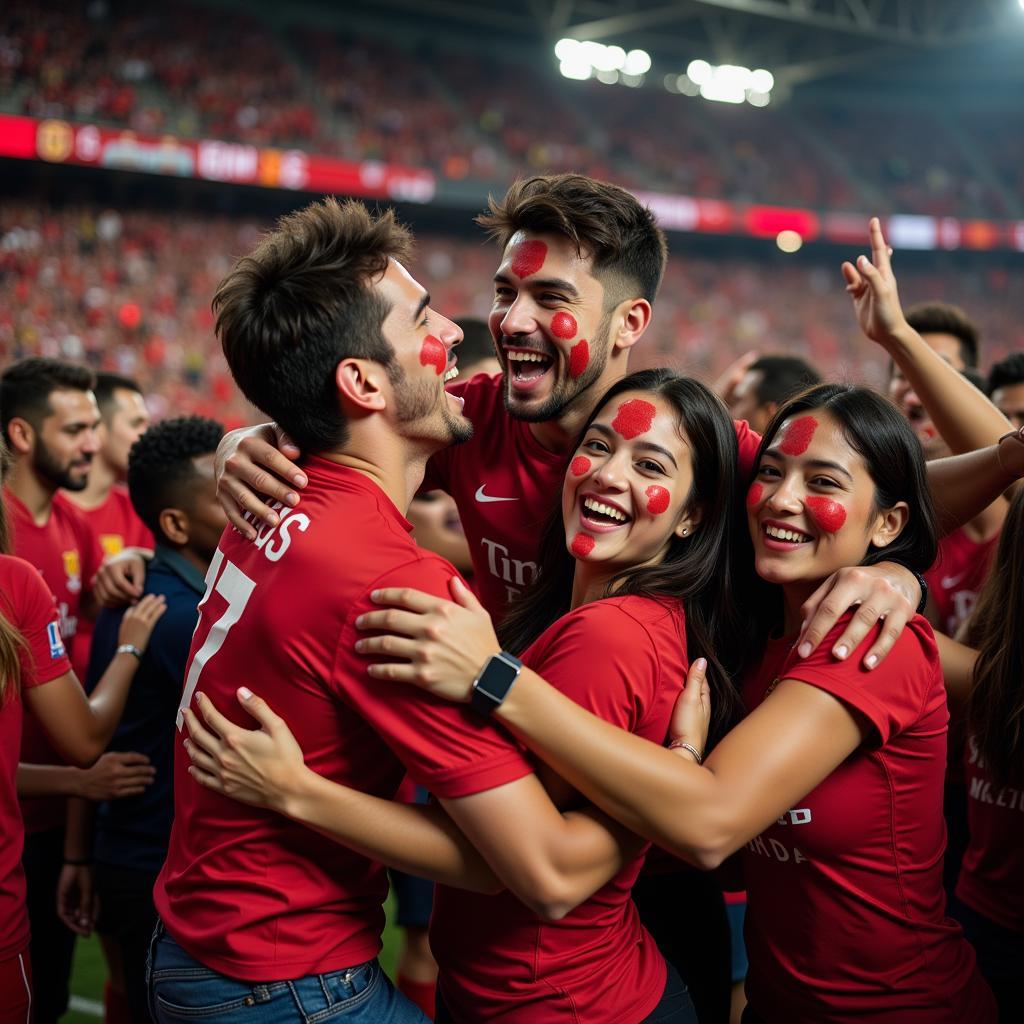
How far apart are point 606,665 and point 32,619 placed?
1.78 metres

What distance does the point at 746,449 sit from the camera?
9.69 feet

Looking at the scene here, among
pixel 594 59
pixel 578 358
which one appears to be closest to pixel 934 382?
pixel 578 358

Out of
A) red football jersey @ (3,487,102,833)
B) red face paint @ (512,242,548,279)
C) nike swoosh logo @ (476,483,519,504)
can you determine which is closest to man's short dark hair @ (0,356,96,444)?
red football jersey @ (3,487,102,833)

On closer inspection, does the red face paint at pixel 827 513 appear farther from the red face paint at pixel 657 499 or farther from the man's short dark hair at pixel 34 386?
the man's short dark hair at pixel 34 386

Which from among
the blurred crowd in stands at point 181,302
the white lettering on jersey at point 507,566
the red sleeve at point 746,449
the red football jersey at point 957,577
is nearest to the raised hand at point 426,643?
the red sleeve at point 746,449

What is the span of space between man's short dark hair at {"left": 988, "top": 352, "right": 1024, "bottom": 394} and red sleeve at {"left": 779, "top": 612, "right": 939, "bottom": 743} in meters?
2.99

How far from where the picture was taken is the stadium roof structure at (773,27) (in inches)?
969

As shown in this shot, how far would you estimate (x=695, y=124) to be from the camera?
29.7m

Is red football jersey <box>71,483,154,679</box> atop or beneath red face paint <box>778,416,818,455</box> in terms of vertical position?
beneath

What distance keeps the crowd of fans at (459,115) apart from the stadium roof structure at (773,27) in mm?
1277

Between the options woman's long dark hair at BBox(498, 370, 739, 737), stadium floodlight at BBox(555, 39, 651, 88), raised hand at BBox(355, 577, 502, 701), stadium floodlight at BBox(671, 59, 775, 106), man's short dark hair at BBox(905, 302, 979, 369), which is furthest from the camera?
stadium floodlight at BBox(671, 59, 775, 106)

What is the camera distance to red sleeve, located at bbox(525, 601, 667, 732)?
211cm

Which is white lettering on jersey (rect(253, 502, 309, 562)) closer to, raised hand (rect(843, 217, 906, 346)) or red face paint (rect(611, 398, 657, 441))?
red face paint (rect(611, 398, 657, 441))

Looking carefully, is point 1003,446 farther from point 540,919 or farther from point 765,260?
point 765,260
